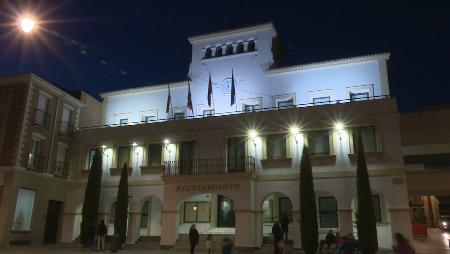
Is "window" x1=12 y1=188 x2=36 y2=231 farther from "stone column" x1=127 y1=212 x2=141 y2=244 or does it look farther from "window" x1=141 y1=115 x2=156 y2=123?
"window" x1=141 y1=115 x2=156 y2=123

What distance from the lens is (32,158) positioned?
25422mm

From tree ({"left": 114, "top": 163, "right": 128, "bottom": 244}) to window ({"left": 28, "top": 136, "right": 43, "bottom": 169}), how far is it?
224 inches

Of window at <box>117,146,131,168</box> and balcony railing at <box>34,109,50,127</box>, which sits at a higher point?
balcony railing at <box>34,109,50,127</box>

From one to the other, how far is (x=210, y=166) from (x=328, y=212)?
7.34 m

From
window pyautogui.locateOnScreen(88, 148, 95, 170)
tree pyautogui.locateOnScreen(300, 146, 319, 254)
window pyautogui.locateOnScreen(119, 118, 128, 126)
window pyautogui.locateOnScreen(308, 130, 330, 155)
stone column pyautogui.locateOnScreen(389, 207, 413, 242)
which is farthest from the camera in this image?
window pyautogui.locateOnScreen(119, 118, 128, 126)

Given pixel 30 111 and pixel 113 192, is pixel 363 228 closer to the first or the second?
pixel 113 192

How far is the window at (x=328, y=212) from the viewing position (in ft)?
76.2

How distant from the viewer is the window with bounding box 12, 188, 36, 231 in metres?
24.3

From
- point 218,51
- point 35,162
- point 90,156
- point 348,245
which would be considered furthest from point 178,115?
point 348,245

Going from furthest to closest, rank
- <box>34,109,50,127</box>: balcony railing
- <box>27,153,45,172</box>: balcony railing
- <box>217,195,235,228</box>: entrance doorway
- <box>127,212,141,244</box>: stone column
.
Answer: <box>34,109,50,127</box>: balcony railing < <box>217,195,235,228</box>: entrance doorway < <box>27,153,45,172</box>: balcony railing < <box>127,212,141,244</box>: stone column

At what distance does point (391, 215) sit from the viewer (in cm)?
2020

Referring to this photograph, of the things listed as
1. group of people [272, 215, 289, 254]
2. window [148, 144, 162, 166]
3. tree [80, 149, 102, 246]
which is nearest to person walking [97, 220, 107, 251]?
tree [80, 149, 102, 246]

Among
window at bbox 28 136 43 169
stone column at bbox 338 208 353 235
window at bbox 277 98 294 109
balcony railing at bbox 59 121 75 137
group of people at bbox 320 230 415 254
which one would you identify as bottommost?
group of people at bbox 320 230 415 254

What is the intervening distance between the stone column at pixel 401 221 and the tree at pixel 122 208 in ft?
47.4
